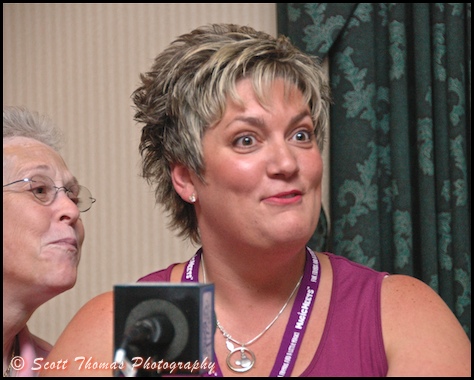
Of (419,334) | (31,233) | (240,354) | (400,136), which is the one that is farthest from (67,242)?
(400,136)

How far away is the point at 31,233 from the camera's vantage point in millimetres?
1494

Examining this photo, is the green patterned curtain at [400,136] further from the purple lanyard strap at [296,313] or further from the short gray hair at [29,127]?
the short gray hair at [29,127]

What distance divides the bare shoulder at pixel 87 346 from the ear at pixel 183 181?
0.28 meters

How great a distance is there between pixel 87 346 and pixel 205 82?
581 millimetres

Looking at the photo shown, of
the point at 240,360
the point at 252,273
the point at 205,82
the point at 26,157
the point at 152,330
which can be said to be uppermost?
the point at 205,82

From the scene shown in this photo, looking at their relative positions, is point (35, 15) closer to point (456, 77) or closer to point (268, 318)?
point (456, 77)

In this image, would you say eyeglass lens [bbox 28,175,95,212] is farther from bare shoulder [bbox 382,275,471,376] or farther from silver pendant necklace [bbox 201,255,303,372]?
bare shoulder [bbox 382,275,471,376]

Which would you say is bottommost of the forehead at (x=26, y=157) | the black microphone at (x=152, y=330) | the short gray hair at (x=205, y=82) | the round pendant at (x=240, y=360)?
the round pendant at (x=240, y=360)

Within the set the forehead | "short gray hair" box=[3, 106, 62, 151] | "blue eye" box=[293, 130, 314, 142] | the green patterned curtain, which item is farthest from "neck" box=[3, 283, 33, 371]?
the green patterned curtain

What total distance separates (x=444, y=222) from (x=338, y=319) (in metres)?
1.28

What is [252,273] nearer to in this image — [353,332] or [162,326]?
[353,332]

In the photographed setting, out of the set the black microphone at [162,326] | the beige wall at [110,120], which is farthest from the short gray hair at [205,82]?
the beige wall at [110,120]

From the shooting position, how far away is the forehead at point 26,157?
5.11 ft

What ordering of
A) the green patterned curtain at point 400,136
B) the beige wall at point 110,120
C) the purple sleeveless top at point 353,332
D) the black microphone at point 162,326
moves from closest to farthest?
the black microphone at point 162,326
the purple sleeveless top at point 353,332
the green patterned curtain at point 400,136
the beige wall at point 110,120
